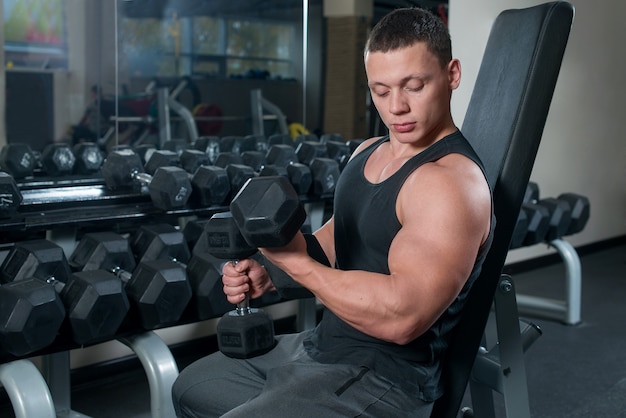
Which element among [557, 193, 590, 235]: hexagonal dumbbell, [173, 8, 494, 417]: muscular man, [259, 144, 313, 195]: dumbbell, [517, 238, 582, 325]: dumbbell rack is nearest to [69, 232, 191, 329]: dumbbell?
[173, 8, 494, 417]: muscular man

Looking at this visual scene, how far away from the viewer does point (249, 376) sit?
136 cm

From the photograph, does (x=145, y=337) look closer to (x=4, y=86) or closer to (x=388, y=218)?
(x=388, y=218)

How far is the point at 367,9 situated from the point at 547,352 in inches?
69.4

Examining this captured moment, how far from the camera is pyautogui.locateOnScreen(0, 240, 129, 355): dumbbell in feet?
5.48

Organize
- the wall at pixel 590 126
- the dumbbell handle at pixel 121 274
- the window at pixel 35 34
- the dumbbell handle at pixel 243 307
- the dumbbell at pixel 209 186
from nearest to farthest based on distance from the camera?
the dumbbell handle at pixel 243 307
the dumbbell handle at pixel 121 274
the dumbbell at pixel 209 186
the window at pixel 35 34
the wall at pixel 590 126

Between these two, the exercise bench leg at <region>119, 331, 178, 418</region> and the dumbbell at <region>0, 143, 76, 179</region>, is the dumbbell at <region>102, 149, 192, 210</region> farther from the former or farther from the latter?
the exercise bench leg at <region>119, 331, 178, 418</region>

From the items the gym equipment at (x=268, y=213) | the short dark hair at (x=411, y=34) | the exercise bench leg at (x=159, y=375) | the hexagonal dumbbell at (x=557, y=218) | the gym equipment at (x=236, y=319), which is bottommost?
the exercise bench leg at (x=159, y=375)

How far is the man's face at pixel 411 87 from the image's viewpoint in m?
1.17

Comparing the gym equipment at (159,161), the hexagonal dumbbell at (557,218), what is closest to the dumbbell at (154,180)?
the gym equipment at (159,161)

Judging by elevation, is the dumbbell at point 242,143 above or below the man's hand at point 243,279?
above

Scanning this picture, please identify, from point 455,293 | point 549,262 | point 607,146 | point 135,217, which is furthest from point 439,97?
point 607,146

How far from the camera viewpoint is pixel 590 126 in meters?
4.56

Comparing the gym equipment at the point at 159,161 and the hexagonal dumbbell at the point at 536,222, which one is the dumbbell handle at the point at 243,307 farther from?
the hexagonal dumbbell at the point at 536,222

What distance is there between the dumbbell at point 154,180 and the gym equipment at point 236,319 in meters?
1.07
